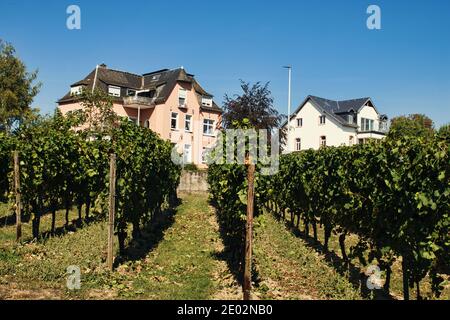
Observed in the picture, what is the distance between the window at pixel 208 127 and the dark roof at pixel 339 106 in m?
17.1

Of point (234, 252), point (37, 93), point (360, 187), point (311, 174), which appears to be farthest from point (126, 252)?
point (37, 93)

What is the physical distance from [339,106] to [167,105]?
27059 mm

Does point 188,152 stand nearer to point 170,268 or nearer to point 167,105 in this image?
point 167,105

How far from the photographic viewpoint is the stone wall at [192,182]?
35031mm

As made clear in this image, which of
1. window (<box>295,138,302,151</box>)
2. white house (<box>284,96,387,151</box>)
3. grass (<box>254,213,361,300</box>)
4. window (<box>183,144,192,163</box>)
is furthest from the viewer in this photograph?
window (<box>295,138,302,151</box>)

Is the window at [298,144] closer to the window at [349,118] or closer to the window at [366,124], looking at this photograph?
the window at [349,118]

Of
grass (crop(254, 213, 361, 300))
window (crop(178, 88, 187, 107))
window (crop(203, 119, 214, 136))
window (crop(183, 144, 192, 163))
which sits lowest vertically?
grass (crop(254, 213, 361, 300))

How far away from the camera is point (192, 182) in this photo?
115 feet

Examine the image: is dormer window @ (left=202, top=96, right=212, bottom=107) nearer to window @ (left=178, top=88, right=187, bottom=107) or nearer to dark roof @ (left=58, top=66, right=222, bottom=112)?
dark roof @ (left=58, top=66, right=222, bottom=112)

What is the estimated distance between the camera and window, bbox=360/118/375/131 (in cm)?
5872

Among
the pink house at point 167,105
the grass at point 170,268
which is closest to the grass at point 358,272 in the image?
the grass at point 170,268

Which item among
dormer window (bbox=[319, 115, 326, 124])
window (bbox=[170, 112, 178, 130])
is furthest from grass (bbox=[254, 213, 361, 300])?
dormer window (bbox=[319, 115, 326, 124])

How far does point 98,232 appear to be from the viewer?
14.2 metres

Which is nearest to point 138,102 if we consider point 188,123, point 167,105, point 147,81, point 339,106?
point 167,105
